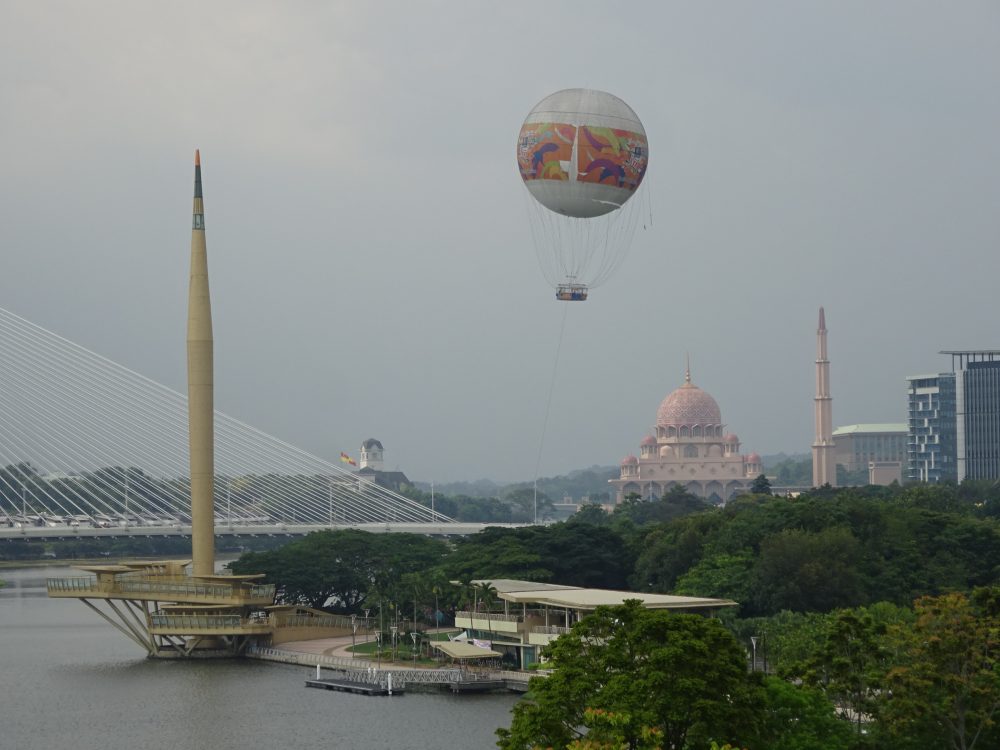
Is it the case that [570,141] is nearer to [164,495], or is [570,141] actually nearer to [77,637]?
[77,637]

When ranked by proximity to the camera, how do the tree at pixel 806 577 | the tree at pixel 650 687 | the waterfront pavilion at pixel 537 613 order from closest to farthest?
the tree at pixel 650 687 → the waterfront pavilion at pixel 537 613 → the tree at pixel 806 577

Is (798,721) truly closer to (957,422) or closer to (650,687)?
(650,687)

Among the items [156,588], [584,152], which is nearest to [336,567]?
[156,588]

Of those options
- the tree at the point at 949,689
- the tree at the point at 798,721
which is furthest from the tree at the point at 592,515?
the tree at the point at 949,689

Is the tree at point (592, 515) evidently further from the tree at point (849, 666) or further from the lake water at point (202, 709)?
the tree at point (849, 666)

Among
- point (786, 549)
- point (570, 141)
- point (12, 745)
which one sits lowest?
point (12, 745)

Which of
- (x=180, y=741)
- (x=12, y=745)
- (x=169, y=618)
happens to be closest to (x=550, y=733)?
(x=180, y=741)
